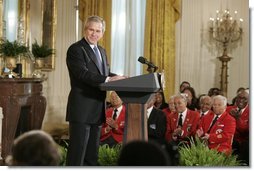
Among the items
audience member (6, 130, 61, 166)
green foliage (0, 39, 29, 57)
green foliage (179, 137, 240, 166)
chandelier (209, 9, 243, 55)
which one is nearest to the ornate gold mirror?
green foliage (0, 39, 29, 57)

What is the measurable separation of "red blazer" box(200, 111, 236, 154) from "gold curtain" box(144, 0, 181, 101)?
347 cm

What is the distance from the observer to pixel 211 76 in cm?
916

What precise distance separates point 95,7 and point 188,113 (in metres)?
3.49

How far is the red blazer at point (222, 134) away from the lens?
17.1ft

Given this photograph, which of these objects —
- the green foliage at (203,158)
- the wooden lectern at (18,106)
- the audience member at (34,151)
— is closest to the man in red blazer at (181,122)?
the green foliage at (203,158)

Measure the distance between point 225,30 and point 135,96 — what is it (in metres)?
5.36

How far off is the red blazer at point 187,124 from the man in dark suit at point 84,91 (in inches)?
71.6

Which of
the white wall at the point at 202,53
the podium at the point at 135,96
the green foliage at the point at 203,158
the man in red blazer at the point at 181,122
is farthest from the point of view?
the white wall at the point at 202,53

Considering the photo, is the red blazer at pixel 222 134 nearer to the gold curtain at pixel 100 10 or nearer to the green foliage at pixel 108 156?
the green foliage at pixel 108 156

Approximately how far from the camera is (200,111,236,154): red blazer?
5.20 metres

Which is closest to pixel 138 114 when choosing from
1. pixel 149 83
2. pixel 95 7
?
pixel 149 83

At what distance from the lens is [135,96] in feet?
12.5

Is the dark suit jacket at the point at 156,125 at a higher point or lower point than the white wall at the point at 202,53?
lower

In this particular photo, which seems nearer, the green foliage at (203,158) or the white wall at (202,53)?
the green foliage at (203,158)
